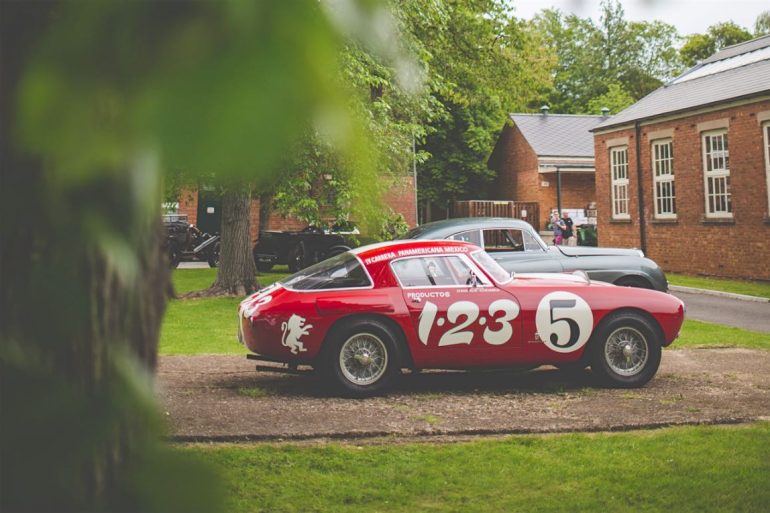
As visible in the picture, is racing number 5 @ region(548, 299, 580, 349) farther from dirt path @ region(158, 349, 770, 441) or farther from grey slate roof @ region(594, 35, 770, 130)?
grey slate roof @ region(594, 35, 770, 130)

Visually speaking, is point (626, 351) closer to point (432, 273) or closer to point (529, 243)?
point (432, 273)

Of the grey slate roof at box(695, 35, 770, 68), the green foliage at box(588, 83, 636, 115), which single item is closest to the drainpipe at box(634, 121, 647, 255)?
the grey slate roof at box(695, 35, 770, 68)

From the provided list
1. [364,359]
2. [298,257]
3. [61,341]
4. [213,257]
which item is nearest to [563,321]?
[364,359]

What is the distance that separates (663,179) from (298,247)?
12263 millimetres

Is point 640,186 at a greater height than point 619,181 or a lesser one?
lesser

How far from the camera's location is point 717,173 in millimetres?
25641

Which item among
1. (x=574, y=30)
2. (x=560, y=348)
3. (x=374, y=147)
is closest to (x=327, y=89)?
(x=374, y=147)

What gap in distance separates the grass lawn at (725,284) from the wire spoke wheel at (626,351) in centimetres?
1194

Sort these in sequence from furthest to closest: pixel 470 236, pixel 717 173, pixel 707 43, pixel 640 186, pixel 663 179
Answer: pixel 707 43 < pixel 640 186 < pixel 663 179 < pixel 717 173 < pixel 470 236

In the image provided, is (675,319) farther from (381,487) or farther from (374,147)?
(374,147)

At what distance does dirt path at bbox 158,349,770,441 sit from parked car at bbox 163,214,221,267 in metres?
18.6

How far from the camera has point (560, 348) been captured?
8680mm

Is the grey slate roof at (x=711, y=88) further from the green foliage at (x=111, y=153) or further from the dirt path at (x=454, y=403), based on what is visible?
the green foliage at (x=111, y=153)

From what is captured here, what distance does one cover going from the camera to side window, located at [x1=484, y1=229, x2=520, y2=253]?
563 inches
